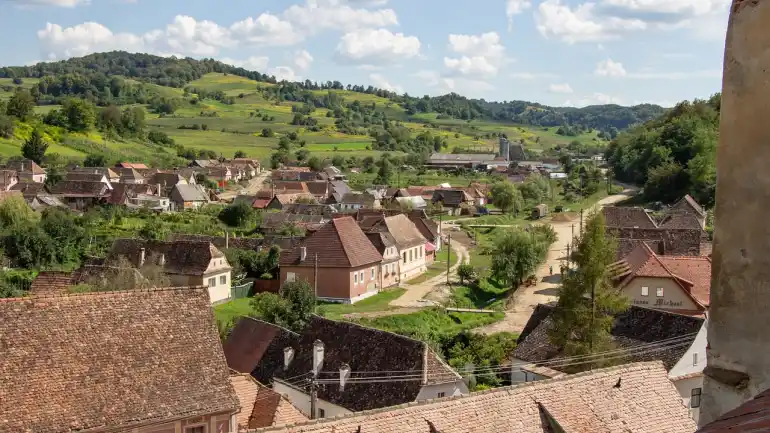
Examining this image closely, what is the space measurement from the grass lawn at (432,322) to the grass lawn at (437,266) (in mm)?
10454

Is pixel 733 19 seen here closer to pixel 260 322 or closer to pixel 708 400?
pixel 708 400

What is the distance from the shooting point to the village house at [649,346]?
24797 mm

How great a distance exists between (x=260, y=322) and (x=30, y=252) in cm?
3535

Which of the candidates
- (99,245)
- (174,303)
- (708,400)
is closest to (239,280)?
(99,245)

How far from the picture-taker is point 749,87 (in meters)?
4.09

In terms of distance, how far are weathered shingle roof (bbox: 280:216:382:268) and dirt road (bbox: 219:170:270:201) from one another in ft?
188

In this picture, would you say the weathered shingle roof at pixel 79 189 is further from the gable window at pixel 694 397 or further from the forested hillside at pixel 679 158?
the gable window at pixel 694 397

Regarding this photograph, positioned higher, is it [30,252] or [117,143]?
[117,143]

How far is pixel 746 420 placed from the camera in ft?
10.1

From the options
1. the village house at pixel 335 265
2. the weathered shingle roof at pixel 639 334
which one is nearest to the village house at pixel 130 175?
the village house at pixel 335 265

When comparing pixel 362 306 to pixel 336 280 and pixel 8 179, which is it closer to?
pixel 336 280

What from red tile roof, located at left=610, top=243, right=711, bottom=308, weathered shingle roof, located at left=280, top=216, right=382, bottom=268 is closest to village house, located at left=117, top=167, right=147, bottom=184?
weathered shingle roof, located at left=280, top=216, right=382, bottom=268

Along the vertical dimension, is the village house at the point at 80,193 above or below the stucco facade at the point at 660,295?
above

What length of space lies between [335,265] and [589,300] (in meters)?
22.9
